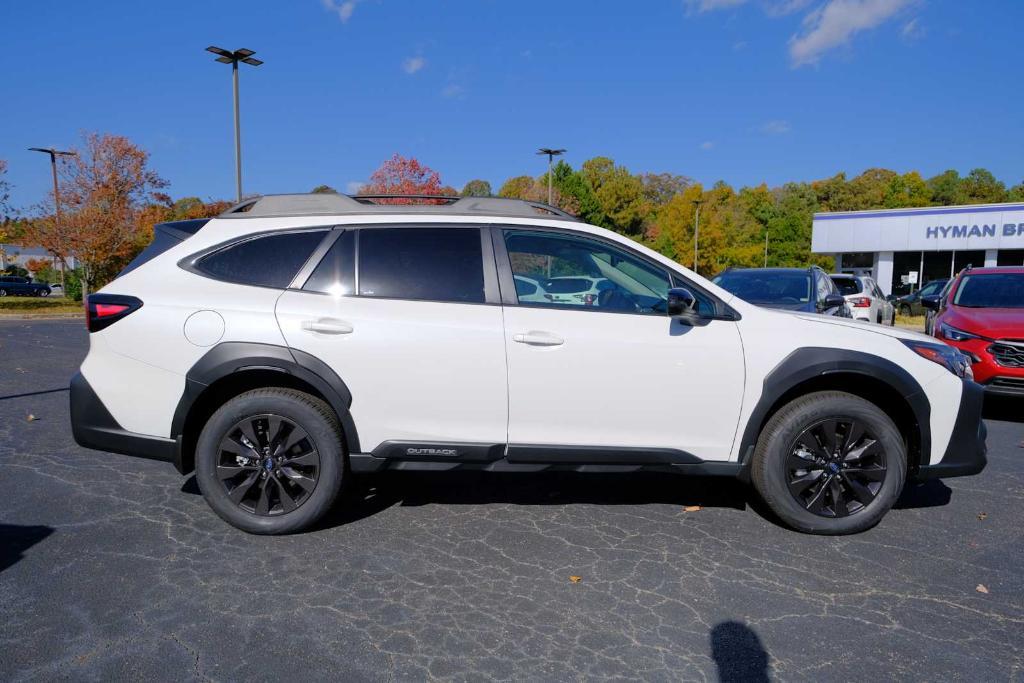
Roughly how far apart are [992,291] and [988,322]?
135 cm

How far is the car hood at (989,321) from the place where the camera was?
7039 mm

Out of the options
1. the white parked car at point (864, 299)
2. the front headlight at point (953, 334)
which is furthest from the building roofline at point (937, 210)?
the front headlight at point (953, 334)

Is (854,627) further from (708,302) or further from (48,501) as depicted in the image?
(48,501)

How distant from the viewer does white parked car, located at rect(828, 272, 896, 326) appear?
1310 cm

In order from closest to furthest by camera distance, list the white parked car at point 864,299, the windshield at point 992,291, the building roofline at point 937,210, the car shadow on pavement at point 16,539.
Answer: the car shadow on pavement at point 16,539
the windshield at point 992,291
the white parked car at point 864,299
the building roofline at point 937,210

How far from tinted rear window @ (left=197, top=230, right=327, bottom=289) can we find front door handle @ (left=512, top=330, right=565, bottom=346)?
1.36m

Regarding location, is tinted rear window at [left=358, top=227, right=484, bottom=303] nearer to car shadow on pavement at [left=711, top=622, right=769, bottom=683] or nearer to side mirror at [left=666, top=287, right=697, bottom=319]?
side mirror at [left=666, top=287, right=697, bottom=319]

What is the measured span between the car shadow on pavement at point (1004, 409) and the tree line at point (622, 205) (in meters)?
21.8

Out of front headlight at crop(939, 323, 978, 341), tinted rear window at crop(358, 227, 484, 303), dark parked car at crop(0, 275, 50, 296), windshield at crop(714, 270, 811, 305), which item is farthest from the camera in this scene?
dark parked car at crop(0, 275, 50, 296)

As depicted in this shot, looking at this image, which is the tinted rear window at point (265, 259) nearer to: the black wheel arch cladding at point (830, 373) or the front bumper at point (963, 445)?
the black wheel arch cladding at point (830, 373)

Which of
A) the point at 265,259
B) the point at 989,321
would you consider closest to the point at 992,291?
the point at 989,321

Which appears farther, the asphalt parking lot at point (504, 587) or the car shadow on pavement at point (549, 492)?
the car shadow on pavement at point (549, 492)

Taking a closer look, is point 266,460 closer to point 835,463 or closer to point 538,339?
point 538,339

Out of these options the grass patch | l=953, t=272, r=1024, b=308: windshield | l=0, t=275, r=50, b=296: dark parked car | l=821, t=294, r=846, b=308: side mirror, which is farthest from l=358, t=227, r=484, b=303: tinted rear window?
l=0, t=275, r=50, b=296: dark parked car
